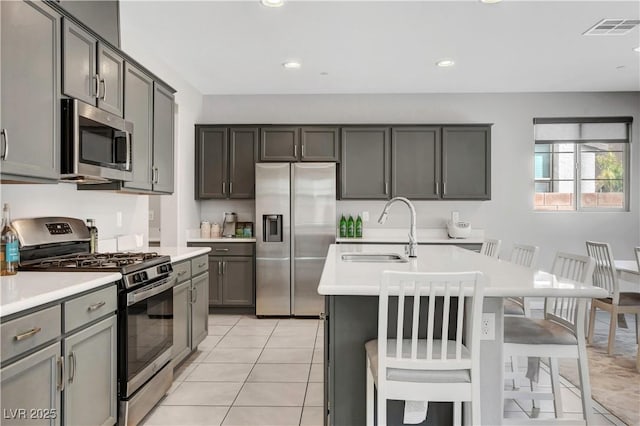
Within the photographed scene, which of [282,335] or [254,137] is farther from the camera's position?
[254,137]

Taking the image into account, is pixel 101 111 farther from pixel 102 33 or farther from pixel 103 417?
pixel 103 417

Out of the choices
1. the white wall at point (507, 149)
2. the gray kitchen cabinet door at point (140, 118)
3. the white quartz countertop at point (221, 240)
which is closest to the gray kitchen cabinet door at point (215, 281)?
the white quartz countertop at point (221, 240)

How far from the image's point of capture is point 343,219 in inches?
217

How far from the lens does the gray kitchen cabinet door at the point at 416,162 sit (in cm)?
530

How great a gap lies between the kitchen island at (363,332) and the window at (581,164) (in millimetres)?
3926

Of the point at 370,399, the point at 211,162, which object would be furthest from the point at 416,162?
the point at 370,399

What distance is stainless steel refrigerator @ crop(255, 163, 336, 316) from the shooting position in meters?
5.06

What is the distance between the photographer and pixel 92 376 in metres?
2.02

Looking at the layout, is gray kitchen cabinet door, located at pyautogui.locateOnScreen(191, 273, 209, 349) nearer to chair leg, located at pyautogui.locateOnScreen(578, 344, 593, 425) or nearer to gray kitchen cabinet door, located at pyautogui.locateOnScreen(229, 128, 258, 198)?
gray kitchen cabinet door, located at pyautogui.locateOnScreen(229, 128, 258, 198)

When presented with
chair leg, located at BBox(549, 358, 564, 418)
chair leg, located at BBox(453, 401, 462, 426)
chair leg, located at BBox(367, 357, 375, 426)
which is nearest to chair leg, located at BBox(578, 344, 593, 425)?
chair leg, located at BBox(549, 358, 564, 418)

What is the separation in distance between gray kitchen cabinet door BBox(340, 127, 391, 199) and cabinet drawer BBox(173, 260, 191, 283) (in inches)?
96.9

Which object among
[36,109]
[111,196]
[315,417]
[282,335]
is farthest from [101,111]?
[282,335]

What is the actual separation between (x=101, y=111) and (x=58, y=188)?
0.60 meters

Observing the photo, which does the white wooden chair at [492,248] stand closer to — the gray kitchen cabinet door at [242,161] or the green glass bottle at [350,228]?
the green glass bottle at [350,228]
